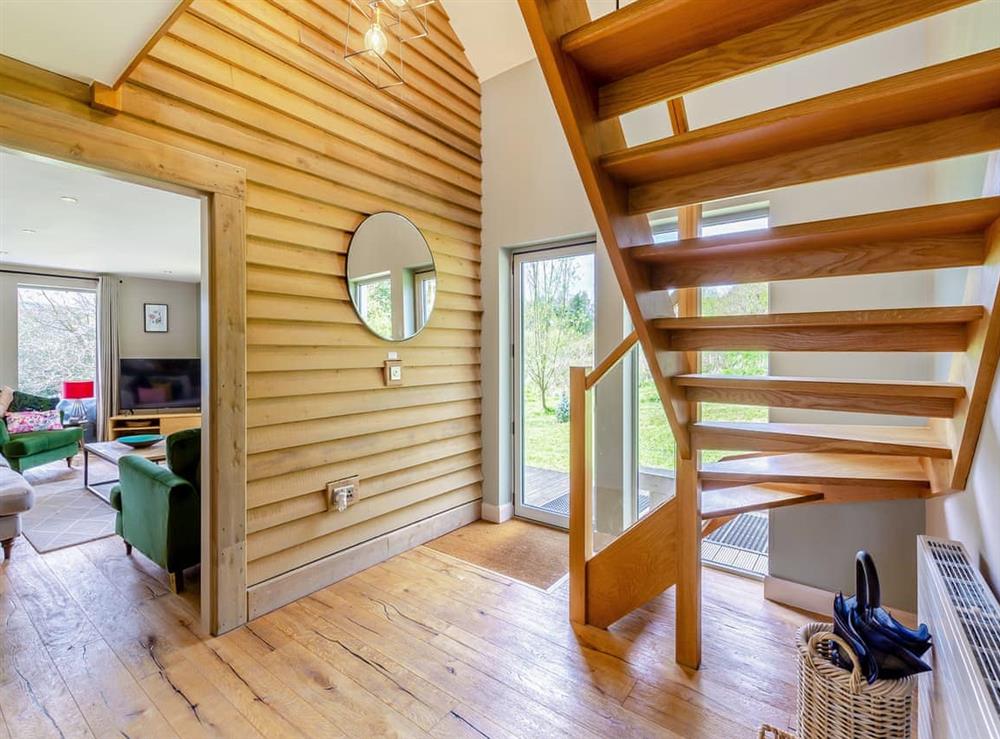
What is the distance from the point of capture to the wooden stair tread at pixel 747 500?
2.08 meters

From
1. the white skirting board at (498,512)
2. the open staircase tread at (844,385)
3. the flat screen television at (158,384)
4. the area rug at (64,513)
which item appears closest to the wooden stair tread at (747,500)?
the open staircase tread at (844,385)

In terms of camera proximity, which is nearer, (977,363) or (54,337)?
(977,363)

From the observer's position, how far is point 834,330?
1459 millimetres

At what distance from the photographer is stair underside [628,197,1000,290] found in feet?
3.50

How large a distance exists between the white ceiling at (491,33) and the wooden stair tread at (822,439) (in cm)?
295

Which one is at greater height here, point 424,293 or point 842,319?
point 424,293

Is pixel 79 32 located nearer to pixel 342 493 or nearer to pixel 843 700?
pixel 342 493

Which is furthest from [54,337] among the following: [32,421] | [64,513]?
[64,513]

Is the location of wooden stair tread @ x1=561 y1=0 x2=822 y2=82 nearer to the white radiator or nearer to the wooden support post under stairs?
the wooden support post under stairs

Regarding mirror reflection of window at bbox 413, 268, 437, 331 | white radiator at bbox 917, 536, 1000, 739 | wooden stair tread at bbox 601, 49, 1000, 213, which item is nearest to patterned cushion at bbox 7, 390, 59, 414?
mirror reflection of window at bbox 413, 268, 437, 331

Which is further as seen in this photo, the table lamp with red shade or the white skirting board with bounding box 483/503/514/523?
the table lamp with red shade

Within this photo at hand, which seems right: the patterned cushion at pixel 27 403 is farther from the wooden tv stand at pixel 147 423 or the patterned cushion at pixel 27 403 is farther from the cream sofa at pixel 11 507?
the cream sofa at pixel 11 507

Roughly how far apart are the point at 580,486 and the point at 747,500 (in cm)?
79

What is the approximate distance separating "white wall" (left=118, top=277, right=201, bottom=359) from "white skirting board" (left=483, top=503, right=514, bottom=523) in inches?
251
